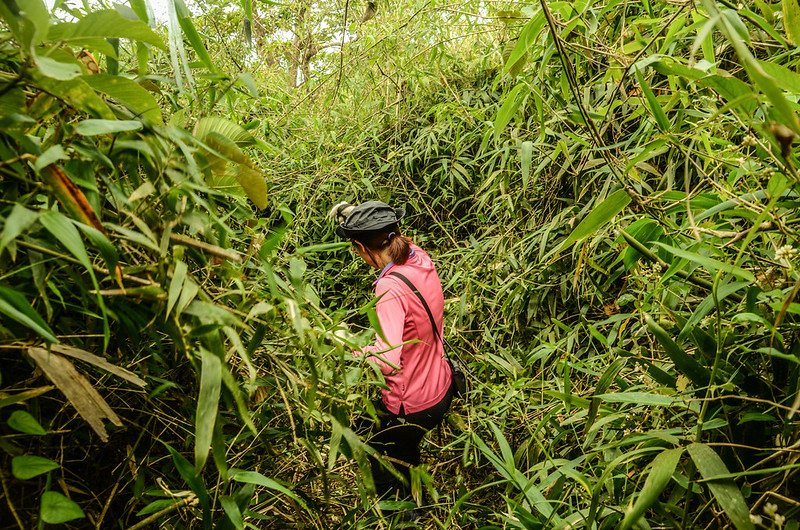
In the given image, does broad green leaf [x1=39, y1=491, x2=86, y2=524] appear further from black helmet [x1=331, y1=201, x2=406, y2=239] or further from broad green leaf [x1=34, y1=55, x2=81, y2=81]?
black helmet [x1=331, y1=201, x2=406, y2=239]

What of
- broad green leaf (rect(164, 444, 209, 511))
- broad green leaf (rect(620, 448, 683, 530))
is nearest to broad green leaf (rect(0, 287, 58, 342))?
broad green leaf (rect(164, 444, 209, 511))

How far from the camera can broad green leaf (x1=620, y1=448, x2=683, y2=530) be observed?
63cm

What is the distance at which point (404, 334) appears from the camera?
5.85 feet

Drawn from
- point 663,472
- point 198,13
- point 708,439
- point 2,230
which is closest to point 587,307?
point 708,439

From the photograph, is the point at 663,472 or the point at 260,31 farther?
the point at 260,31

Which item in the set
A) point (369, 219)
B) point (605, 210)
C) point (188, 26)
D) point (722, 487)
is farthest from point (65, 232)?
point (369, 219)

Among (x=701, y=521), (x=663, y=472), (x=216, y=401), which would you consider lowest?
(x=701, y=521)

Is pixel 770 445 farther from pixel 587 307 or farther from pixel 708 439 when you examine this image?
pixel 587 307

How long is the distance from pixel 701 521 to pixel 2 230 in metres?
0.94

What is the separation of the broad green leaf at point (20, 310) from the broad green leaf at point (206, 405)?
0.13 metres

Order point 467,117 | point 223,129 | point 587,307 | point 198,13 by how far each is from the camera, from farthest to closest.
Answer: point 198,13
point 467,117
point 587,307
point 223,129

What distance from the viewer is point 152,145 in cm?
57

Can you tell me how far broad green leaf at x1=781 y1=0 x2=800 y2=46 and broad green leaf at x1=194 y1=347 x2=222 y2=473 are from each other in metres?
0.79

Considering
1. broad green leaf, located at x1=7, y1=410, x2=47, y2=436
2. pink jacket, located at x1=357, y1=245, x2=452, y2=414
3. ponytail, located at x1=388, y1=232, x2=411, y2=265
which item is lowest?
pink jacket, located at x1=357, y1=245, x2=452, y2=414
